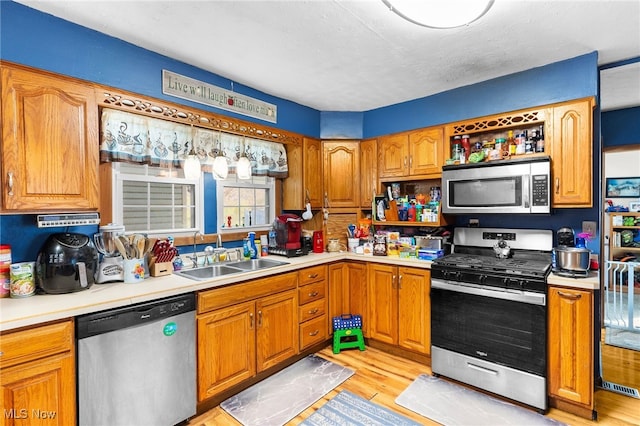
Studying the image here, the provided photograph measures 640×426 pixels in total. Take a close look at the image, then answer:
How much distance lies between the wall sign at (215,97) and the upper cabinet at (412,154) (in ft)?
4.08

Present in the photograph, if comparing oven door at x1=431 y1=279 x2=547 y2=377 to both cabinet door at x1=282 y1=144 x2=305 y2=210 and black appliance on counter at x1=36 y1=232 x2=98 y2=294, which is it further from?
black appliance on counter at x1=36 y1=232 x2=98 y2=294

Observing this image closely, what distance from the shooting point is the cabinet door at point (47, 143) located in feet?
5.50

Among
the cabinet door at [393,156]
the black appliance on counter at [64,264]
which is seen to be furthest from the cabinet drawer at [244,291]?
the cabinet door at [393,156]

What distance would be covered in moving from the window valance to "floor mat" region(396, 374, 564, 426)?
7.73ft

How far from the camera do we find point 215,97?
2.67m

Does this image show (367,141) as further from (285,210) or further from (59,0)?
(59,0)

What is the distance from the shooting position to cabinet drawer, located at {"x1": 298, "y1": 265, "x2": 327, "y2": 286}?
2.84m

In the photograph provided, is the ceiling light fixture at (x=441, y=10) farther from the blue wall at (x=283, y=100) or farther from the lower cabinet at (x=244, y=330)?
the lower cabinet at (x=244, y=330)

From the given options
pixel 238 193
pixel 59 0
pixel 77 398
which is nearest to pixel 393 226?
pixel 238 193

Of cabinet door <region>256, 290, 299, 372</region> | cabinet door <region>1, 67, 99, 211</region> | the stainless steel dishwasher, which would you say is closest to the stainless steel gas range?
cabinet door <region>256, 290, 299, 372</region>

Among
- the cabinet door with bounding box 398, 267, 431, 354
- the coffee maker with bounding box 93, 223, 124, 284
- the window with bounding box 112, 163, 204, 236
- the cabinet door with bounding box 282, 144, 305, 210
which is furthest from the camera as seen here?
the cabinet door with bounding box 282, 144, 305, 210

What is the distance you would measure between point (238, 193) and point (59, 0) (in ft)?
6.10

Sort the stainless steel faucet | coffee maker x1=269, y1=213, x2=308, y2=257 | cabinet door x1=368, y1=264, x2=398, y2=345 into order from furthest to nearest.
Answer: coffee maker x1=269, y1=213, x2=308, y2=257
cabinet door x1=368, y1=264, x2=398, y2=345
the stainless steel faucet

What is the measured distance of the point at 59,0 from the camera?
173 cm
